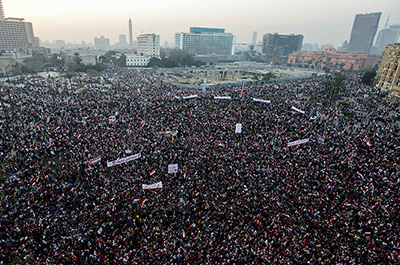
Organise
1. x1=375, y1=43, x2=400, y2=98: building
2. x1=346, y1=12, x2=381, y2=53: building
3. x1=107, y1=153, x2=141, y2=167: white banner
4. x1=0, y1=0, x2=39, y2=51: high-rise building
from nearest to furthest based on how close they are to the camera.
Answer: x1=107, y1=153, x2=141, y2=167: white banner, x1=375, y1=43, x2=400, y2=98: building, x1=0, y1=0, x2=39, y2=51: high-rise building, x1=346, y1=12, x2=381, y2=53: building

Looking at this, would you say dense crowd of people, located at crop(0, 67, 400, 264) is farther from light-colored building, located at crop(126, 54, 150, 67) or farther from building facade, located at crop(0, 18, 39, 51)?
building facade, located at crop(0, 18, 39, 51)

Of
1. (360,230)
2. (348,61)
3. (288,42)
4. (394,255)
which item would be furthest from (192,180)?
(288,42)

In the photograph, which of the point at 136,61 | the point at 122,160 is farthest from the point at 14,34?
the point at 122,160

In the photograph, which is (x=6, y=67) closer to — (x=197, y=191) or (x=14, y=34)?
(x=197, y=191)

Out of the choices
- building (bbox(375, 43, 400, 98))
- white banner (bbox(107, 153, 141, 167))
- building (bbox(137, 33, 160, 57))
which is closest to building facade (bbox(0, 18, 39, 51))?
building (bbox(137, 33, 160, 57))

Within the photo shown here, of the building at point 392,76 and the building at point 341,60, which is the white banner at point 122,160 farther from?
the building at point 341,60

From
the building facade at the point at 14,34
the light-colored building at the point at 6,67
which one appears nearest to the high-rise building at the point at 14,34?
the building facade at the point at 14,34

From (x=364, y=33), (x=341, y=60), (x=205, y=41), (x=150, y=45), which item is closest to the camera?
(x=341, y=60)

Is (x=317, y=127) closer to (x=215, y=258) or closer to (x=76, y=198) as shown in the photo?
(x=215, y=258)
